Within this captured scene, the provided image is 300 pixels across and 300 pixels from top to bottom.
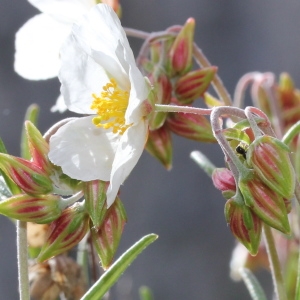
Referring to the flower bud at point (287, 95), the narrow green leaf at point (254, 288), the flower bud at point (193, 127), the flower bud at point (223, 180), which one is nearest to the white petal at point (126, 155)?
the flower bud at point (223, 180)

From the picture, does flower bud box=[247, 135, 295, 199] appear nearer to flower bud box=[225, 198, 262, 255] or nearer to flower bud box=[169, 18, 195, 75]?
flower bud box=[225, 198, 262, 255]

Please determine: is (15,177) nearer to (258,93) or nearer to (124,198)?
(258,93)

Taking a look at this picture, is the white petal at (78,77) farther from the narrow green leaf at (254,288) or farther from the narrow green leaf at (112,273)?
the narrow green leaf at (254,288)

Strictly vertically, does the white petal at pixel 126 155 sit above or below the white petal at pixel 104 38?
below

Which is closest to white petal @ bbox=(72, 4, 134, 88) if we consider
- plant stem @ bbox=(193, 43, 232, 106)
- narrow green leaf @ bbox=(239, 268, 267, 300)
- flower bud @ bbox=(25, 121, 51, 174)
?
flower bud @ bbox=(25, 121, 51, 174)

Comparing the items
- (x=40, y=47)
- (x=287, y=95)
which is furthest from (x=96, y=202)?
(x=287, y=95)

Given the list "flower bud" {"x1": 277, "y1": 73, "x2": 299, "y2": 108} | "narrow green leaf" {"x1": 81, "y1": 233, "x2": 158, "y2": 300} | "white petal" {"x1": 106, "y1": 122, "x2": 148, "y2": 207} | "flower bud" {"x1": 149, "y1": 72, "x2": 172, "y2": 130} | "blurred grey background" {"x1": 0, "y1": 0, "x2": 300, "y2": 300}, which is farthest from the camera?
"blurred grey background" {"x1": 0, "y1": 0, "x2": 300, "y2": 300}
